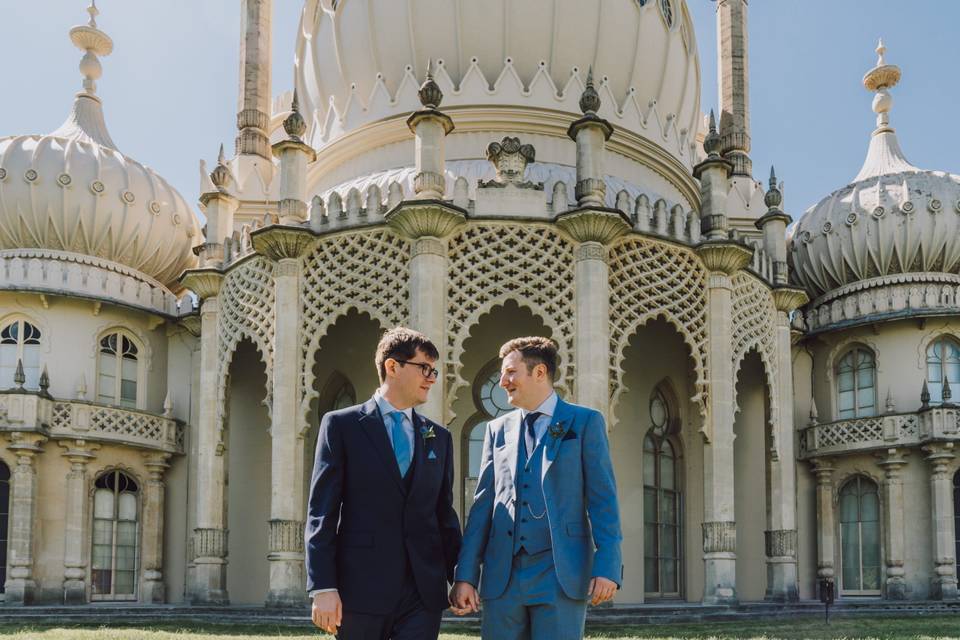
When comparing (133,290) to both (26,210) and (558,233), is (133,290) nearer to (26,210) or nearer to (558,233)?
(26,210)

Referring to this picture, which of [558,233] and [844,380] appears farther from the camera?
[844,380]

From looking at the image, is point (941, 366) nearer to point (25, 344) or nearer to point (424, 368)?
point (25, 344)

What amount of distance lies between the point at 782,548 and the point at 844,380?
5.45m

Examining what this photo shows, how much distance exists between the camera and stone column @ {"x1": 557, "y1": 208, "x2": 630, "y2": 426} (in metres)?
16.3

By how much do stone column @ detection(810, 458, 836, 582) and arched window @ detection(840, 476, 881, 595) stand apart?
0.30 metres

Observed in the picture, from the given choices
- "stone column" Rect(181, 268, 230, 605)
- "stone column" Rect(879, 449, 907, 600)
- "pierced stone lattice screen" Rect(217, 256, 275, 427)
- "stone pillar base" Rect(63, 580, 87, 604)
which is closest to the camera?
"pierced stone lattice screen" Rect(217, 256, 275, 427)

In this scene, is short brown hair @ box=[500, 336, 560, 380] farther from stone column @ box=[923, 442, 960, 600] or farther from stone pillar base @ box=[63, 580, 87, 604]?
stone column @ box=[923, 442, 960, 600]

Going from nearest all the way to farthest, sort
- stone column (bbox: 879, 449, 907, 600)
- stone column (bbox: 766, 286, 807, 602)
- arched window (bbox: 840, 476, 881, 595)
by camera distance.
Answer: stone column (bbox: 766, 286, 807, 602) < stone column (bbox: 879, 449, 907, 600) < arched window (bbox: 840, 476, 881, 595)

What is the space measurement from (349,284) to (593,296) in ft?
13.3

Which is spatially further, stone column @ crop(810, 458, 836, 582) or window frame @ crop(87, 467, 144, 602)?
stone column @ crop(810, 458, 836, 582)

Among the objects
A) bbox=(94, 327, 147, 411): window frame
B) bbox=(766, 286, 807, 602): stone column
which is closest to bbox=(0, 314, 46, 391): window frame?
bbox=(94, 327, 147, 411): window frame

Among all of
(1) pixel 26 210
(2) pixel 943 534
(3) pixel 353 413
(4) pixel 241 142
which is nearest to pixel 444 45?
(4) pixel 241 142

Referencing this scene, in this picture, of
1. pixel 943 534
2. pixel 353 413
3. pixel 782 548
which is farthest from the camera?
pixel 943 534

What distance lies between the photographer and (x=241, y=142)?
75.9 ft
